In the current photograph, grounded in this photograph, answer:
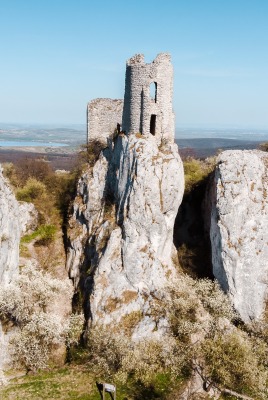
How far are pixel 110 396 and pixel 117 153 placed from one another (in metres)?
20.3

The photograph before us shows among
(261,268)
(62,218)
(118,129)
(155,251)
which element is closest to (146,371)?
(155,251)

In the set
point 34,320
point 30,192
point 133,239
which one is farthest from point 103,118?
point 34,320

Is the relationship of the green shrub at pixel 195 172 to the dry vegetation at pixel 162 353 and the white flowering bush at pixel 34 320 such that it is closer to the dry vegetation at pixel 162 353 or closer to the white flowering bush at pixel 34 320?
the dry vegetation at pixel 162 353

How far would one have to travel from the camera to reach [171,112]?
36688 mm

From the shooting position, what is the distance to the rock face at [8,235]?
1217 inches

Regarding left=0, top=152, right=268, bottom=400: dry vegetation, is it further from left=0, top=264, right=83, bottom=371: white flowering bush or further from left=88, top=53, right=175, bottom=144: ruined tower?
left=88, top=53, right=175, bottom=144: ruined tower

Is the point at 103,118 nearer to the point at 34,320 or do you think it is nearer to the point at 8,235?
the point at 8,235

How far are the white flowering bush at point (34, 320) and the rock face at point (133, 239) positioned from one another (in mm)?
2943

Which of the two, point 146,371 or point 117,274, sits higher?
point 117,274

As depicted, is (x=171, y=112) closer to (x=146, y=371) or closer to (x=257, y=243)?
(x=257, y=243)

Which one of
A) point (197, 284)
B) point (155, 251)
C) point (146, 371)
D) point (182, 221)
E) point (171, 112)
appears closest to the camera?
point (146, 371)

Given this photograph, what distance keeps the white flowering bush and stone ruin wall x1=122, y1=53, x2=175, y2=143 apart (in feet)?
51.6

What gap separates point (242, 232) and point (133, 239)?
9132mm

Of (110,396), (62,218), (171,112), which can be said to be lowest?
(110,396)
